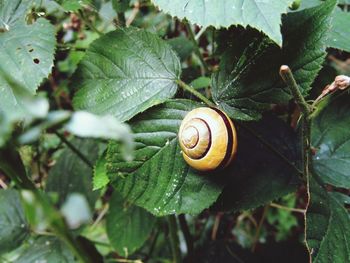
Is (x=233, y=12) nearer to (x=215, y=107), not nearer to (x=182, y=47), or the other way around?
(x=215, y=107)

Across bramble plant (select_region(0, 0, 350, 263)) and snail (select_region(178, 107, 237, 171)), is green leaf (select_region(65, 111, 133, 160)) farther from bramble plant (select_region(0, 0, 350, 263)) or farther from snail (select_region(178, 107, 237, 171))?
snail (select_region(178, 107, 237, 171))

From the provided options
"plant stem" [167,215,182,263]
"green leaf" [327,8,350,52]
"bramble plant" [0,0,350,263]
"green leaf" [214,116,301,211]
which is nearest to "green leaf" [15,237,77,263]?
"bramble plant" [0,0,350,263]

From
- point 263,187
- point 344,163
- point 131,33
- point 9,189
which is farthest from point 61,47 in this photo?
point 344,163

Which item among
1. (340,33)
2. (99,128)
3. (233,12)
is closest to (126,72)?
(233,12)

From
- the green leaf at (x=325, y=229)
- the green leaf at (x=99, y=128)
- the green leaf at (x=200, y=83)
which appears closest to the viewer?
the green leaf at (x=99, y=128)

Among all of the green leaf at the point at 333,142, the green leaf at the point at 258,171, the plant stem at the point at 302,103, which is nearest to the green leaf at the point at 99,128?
the plant stem at the point at 302,103

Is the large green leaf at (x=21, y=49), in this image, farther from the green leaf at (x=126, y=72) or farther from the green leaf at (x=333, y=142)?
the green leaf at (x=333, y=142)
